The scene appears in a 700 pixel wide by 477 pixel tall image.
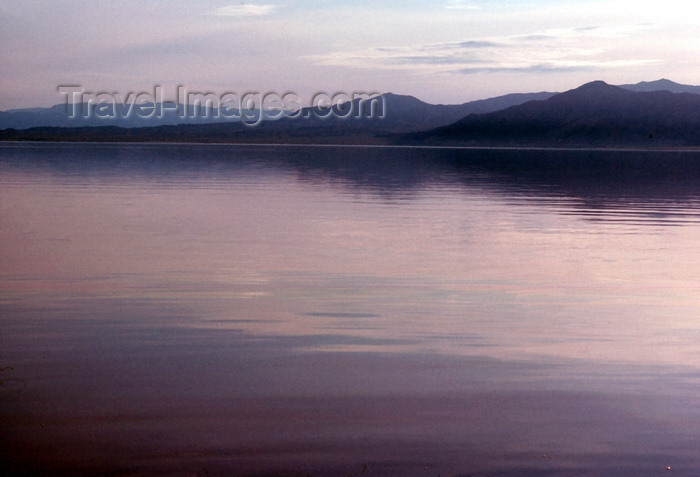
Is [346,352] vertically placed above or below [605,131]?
below

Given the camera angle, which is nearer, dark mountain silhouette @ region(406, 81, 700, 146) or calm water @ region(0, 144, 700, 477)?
calm water @ region(0, 144, 700, 477)

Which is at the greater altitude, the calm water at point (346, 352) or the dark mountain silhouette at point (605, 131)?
the dark mountain silhouette at point (605, 131)

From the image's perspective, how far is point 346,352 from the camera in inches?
268

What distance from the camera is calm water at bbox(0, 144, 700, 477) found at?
15.8 ft

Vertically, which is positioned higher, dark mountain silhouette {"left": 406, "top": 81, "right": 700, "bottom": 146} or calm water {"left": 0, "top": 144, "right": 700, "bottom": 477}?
dark mountain silhouette {"left": 406, "top": 81, "right": 700, "bottom": 146}

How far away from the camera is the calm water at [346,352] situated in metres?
4.80

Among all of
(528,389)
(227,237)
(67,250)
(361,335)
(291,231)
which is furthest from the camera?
(291,231)

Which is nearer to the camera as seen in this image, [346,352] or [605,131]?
[346,352]

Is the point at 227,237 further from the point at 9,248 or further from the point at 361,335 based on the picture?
the point at 361,335

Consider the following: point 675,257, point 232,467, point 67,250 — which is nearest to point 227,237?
point 67,250

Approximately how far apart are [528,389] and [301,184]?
23925 millimetres

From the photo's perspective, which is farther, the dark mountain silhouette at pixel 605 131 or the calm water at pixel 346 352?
the dark mountain silhouette at pixel 605 131

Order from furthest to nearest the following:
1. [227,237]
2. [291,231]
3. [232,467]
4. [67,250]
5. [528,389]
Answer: [291,231]
[227,237]
[67,250]
[528,389]
[232,467]

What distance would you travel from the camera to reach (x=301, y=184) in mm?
29531
